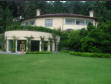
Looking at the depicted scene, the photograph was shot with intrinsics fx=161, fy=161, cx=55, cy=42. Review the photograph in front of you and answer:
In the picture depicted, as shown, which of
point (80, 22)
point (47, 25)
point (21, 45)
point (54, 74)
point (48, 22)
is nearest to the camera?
point (54, 74)

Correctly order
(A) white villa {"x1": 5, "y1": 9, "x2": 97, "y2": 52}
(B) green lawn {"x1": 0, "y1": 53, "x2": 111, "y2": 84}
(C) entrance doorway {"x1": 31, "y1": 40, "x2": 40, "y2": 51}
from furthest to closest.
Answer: (C) entrance doorway {"x1": 31, "y1": 40, "x2": 40, "y2": 51} < (A) white villa {"x1": 5, "y1": 9, "x2": 97, "y2": 52} < (B) green lawn {"x1": 0, "y1": 53, "x2": 111, "y2": 84}

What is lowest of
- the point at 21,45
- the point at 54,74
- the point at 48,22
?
the point at 54,74

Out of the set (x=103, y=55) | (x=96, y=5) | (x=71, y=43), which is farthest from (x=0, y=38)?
(x=96, y=5)

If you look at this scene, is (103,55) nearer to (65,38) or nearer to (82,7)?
(65,38)

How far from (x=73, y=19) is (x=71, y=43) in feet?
31.0

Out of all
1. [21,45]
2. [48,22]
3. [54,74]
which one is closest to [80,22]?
[48,22]

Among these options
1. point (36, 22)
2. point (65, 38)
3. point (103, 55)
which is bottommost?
point (103, 55)

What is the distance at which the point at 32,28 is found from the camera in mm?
28266

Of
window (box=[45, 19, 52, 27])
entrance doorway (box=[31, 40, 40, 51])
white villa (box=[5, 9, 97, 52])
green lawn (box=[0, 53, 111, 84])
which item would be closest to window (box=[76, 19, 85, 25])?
white villa (box=[5, 9, 97, 52])

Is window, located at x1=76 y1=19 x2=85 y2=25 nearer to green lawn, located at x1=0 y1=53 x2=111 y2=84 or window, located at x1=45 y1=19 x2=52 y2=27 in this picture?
window, located at x1=45 y1=19 x2=52 y2=27

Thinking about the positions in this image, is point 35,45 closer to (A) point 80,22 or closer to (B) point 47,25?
(B) point 47,25

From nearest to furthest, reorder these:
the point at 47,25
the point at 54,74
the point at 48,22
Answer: the point at 54,74
the point at 47,25
the point at 48,22

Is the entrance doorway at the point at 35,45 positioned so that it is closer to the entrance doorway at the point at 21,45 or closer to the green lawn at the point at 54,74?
the entrance doorway at the point at 21,45

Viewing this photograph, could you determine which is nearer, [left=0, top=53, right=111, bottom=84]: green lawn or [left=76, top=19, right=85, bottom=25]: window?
[left=0, top=53, right=111, bottom=84]: green lawn
